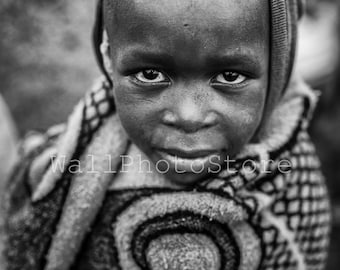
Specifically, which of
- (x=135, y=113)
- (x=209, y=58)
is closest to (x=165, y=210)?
(x=135, y=113)

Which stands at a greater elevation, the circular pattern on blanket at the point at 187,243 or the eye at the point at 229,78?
the eye at the point at 229,78

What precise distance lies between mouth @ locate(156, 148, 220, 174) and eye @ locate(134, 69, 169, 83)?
0.40 feet

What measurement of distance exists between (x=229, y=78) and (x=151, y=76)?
133mm

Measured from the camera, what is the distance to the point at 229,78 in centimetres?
94

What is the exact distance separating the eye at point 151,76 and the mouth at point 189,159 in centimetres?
12

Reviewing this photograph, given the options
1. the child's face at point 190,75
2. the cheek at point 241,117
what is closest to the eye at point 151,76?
the child's face at point 190,75

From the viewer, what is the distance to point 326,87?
2.11 m

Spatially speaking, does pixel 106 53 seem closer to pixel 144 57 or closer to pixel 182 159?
pixel 144 57

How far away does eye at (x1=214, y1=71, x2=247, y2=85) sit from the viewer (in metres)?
0.93

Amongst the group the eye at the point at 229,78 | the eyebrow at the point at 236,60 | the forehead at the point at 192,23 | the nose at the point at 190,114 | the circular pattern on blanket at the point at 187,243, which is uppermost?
the forehead at the point at 192,23

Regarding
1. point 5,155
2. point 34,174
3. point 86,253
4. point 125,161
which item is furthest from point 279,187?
point 5,155

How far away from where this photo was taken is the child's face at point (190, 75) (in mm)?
885

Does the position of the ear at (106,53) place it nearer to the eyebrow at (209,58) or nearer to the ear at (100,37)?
the ear at (100,37)

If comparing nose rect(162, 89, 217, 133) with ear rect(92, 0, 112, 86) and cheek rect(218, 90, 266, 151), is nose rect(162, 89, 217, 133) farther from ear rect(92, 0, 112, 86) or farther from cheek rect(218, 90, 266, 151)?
ear rect(92, 0, 112, 86)
